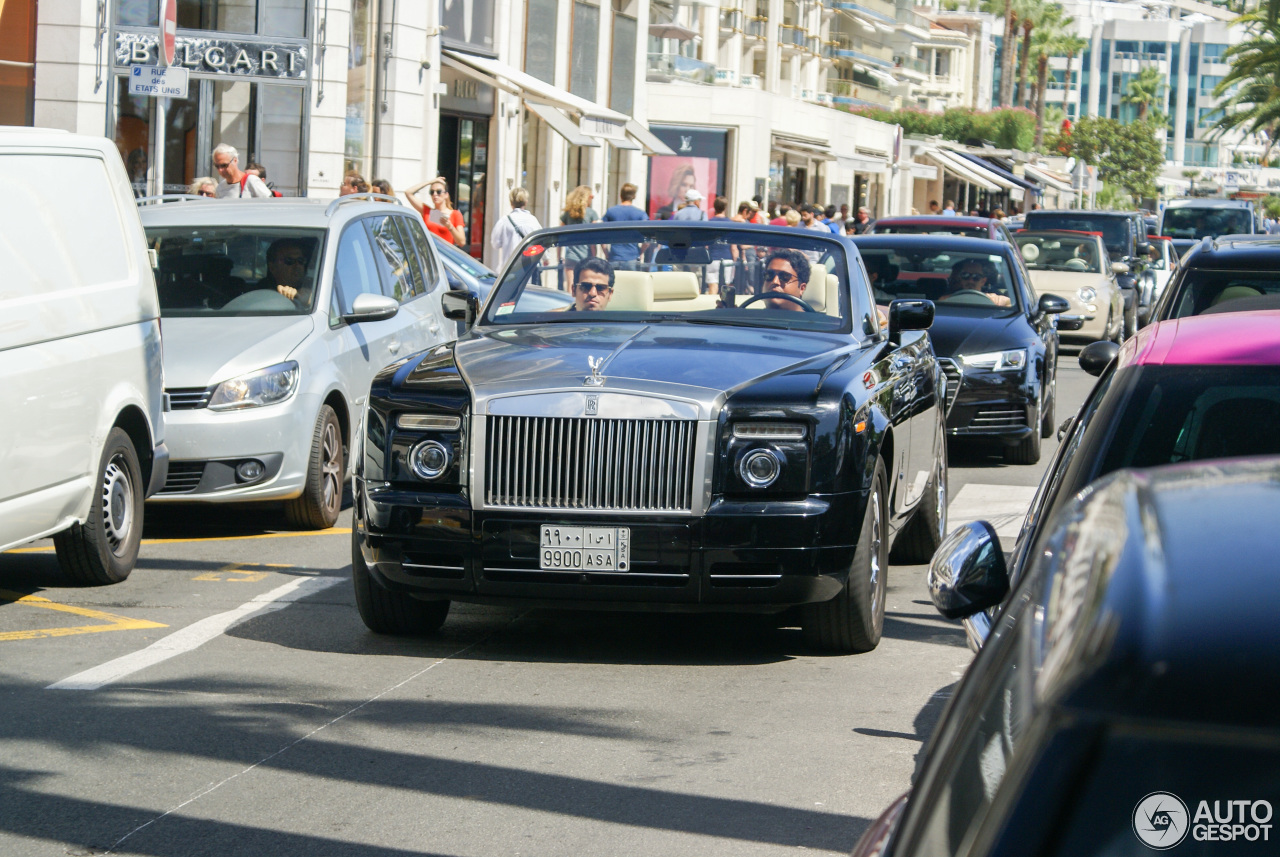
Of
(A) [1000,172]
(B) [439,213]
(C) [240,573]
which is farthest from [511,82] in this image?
(A) [1000,172]

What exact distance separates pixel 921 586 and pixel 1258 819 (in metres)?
6.95

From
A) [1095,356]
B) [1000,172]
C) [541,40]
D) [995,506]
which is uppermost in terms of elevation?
[1000,172]

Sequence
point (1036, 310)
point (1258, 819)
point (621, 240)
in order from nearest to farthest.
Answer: point (1258, 819) < point (621, 240) < point (1036, 310)

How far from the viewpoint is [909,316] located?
7.85 metres

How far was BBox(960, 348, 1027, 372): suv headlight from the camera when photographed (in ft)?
41.5

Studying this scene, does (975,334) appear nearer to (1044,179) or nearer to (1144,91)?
(1044,179)

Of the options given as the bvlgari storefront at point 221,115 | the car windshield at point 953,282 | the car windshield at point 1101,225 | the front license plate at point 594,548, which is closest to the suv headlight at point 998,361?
the car windshield at point 953,282

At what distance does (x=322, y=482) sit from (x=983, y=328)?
216 inches

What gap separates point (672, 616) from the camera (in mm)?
7520

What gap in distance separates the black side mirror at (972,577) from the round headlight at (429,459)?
3348mm

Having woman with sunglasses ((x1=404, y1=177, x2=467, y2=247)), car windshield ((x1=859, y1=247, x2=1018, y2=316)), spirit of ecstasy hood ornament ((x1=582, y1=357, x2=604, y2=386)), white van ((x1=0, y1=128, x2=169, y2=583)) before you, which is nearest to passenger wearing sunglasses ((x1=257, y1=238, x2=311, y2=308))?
white van ((x1=0, y1=128, x2=169, y2=583))

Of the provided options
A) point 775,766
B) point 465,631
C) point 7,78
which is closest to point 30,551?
point 465,631

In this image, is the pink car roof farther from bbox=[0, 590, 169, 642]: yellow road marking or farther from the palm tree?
the palm tree

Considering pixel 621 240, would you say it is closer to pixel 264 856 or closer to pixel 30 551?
pixel 30 551
